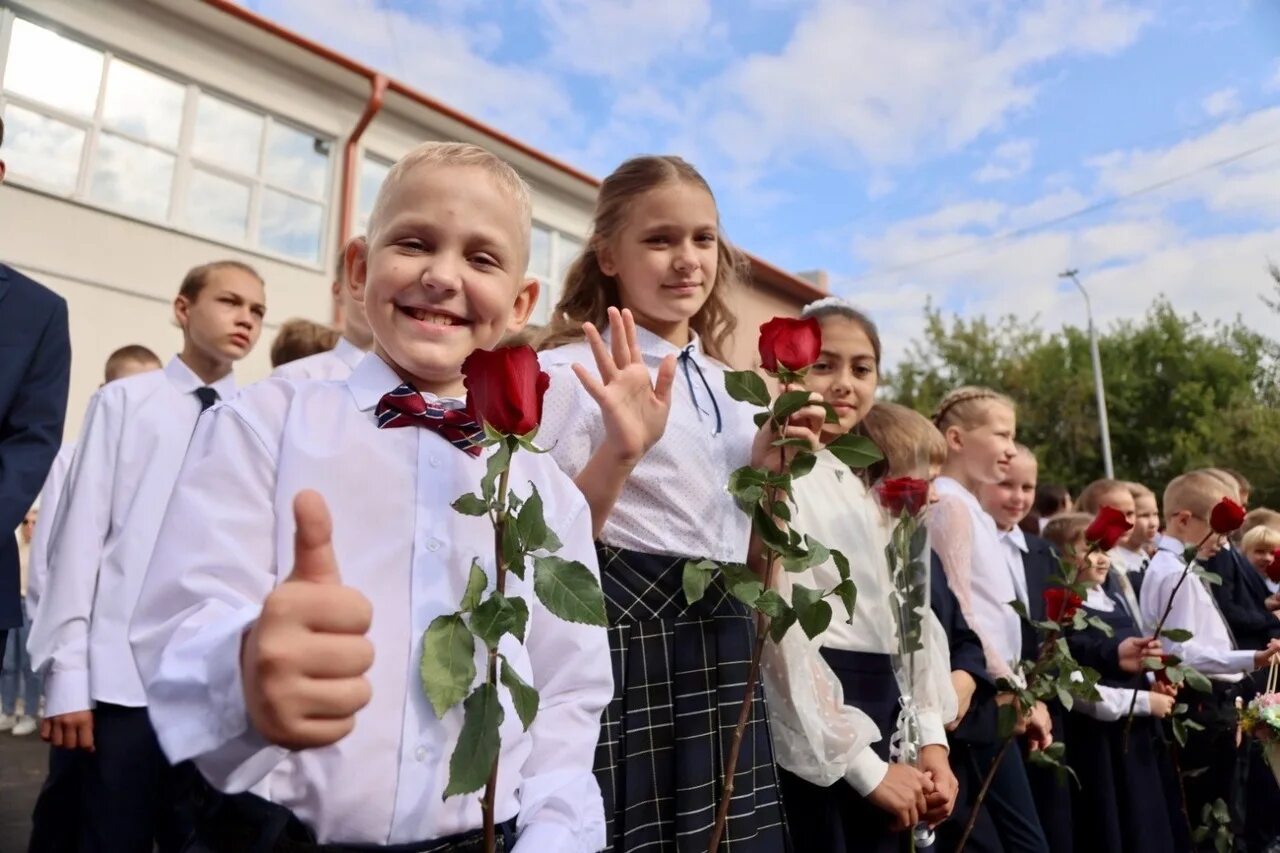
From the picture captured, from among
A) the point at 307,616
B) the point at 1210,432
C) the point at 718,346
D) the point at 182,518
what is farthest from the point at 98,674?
the point at 1210,432

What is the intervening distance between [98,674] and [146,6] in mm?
9837

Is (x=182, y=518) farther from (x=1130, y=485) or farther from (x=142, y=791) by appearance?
(x=1130, y=485)

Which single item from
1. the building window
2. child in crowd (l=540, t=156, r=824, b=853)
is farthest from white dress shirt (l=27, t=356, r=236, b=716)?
the building window

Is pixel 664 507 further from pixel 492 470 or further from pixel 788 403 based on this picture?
pixel 492 470

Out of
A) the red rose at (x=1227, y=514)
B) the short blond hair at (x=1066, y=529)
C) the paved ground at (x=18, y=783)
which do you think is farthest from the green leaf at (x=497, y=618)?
the short blond hair at (x=1066, y=529)

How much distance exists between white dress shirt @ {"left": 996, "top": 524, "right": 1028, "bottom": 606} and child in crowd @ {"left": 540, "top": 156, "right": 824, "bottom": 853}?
2.21 m

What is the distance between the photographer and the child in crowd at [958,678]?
2670mm

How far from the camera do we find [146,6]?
9.67 metres

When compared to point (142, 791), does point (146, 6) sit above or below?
above

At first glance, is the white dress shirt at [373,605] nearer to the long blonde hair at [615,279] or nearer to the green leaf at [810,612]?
the green leaf at [810,612]

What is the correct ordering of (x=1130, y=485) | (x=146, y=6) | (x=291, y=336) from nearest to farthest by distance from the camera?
(x=291, y=336) → (x=1130, y=485) → (x=146, y=6)

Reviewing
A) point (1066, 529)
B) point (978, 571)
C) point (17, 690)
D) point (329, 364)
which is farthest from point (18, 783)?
point (1066, 529)

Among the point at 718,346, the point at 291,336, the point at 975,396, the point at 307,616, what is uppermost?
the point at 291,336

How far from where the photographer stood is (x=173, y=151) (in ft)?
33.2
